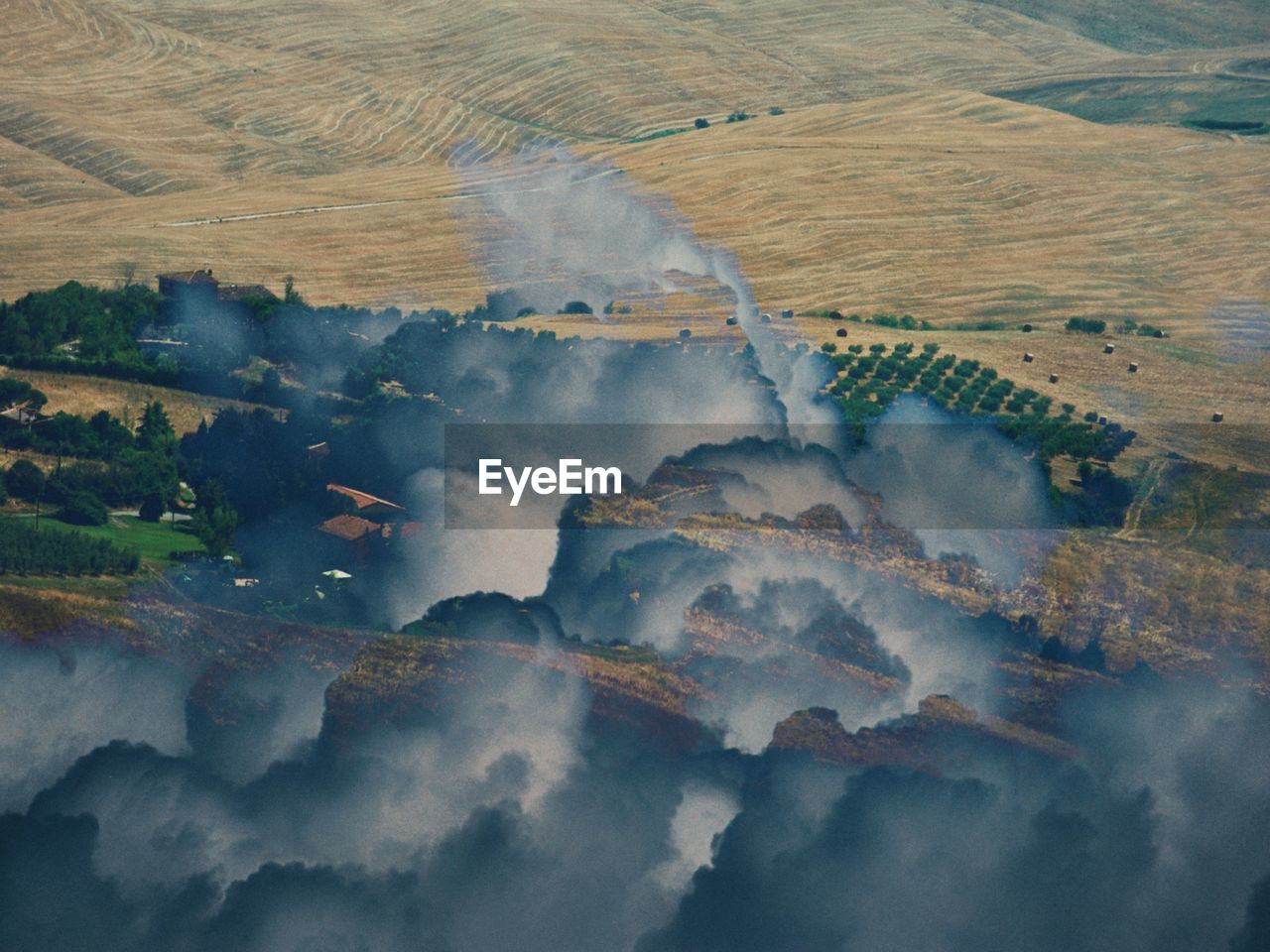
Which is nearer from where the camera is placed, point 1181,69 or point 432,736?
point 432,736

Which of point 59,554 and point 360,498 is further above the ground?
point 59,554

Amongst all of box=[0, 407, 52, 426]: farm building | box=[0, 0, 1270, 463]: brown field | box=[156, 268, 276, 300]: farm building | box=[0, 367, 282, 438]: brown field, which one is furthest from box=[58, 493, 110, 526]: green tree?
box=[156, 268, 276, 300]: farm building

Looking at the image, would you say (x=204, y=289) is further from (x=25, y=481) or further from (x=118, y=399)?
(x=25, y=481)

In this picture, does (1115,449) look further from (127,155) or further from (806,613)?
(127,155)

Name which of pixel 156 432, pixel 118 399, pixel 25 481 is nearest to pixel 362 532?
pixel 25 481

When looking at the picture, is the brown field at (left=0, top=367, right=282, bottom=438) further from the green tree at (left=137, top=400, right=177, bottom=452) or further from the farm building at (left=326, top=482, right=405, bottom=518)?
the farm building at (left=326, top=482, right=405, bottom=518)

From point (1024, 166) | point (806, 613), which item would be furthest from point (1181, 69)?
point (806, 613)
